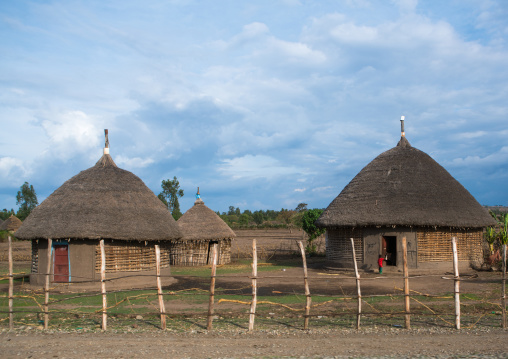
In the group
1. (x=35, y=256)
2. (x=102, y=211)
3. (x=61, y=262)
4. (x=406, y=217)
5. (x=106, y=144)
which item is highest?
(x=106, y=144)

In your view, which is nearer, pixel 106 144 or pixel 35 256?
pixel 35 256

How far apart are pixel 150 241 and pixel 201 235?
7377 millimetres

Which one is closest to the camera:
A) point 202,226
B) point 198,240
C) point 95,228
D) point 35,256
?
point 95,228

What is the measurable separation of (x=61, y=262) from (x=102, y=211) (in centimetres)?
233

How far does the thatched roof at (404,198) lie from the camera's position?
2062 cm

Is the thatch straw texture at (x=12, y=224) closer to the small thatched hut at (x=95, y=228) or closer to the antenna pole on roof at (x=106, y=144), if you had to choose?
the antenna pole on roof at (x=106, y=144)

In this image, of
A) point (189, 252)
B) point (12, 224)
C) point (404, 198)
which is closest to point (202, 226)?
point (189, 252)

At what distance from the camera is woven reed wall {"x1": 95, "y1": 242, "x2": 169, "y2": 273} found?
57.3 ft

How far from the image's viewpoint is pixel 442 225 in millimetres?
20266

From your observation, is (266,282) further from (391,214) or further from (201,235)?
(201,235)

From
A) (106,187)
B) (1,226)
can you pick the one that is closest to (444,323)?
(106,187)

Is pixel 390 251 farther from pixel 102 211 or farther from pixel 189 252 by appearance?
pixel 102 211

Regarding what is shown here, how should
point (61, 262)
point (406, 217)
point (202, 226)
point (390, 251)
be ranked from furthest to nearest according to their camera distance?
point (202, 226) < point (390, 251) < point (406, 217) < point (61, 262)

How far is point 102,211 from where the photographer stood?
1805 cm
